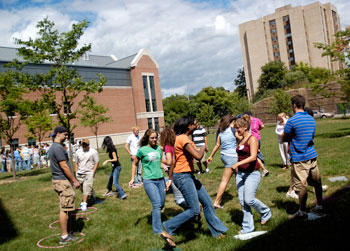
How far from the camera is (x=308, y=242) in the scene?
4219mm

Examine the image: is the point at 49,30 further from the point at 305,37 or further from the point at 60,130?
the point at 305,37

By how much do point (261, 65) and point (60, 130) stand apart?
81666 millimetres

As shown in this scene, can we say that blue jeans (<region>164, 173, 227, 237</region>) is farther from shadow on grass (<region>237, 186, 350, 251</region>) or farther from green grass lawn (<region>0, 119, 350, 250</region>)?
shadow on grass (<region>237, 186, 350, 251</region>)

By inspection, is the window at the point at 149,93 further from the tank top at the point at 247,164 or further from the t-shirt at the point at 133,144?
the tank top at the point at 247,164

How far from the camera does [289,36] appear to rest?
257 feet

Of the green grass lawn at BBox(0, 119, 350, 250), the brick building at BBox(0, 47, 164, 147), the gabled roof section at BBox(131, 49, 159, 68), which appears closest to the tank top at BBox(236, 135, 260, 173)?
the green grass lawn at BBox(0, 119, 350, 250)

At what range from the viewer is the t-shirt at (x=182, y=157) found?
4.77 meters

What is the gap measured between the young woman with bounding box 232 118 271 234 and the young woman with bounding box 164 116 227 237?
45cm

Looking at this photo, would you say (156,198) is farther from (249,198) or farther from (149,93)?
(149,93)

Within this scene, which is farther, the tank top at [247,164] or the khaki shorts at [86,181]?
the khaki shorts at [86,181]

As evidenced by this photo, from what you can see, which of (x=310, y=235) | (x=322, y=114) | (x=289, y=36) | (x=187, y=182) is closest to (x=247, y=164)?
(x=187, y=182)

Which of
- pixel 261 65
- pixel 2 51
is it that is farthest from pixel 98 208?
pixel 261 65

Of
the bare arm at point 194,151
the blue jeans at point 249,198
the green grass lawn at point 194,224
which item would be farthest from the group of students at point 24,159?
the blue jeans at point 249,198

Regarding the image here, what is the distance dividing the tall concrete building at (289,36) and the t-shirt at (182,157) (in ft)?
258
